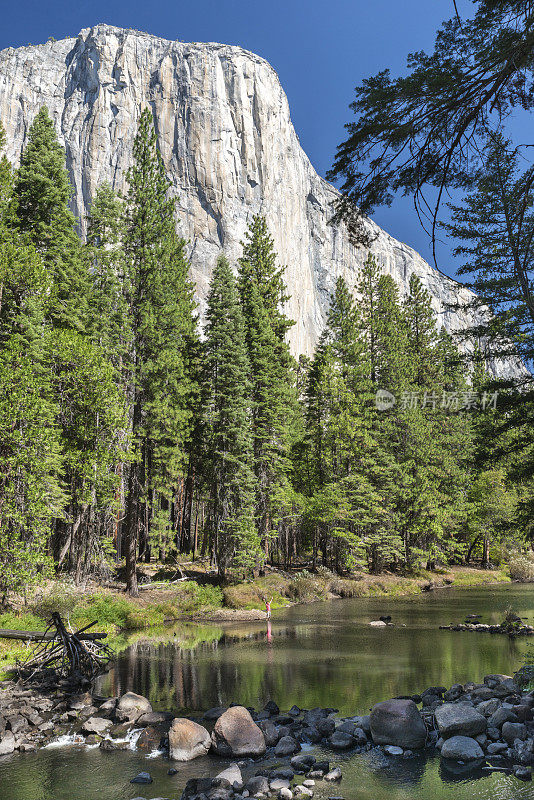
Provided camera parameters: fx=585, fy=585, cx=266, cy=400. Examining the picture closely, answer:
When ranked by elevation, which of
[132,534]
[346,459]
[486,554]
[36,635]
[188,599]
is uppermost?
[346,459]

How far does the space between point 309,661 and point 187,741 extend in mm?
6933

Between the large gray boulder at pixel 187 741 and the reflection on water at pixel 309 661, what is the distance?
2.04 m

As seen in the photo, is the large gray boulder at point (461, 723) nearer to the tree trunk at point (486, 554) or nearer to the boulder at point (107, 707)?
the boulder at point (107, 707)

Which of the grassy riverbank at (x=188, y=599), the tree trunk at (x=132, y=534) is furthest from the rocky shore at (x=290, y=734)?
the tree trunk at (x=132, y=534)

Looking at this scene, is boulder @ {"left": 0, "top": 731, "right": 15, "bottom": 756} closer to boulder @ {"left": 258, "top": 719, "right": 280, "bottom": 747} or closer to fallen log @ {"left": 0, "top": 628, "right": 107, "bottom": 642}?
boulder @ {"left": 258, "top": 719, "right": 280, "bottom": 747}

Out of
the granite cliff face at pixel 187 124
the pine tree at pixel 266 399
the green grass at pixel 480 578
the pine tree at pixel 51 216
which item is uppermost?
the granite cliff face at pixel 187 124

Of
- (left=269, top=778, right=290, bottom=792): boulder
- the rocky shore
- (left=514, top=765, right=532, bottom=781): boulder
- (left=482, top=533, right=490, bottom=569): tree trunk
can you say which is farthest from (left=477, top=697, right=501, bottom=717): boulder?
(left=482, top=533, right=490, bottom=569): tree trunk

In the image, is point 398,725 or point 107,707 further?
point 107,707

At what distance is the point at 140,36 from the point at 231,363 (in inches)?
3816

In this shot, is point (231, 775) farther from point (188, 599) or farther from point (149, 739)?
point (188, 599)

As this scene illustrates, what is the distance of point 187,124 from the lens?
96.6 m

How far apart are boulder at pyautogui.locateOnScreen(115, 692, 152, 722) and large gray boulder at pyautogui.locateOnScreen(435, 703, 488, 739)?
5063mm

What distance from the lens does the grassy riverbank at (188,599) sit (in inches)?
665

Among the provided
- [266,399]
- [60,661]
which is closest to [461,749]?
[60,661]
